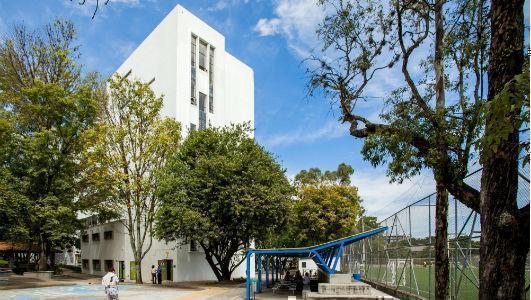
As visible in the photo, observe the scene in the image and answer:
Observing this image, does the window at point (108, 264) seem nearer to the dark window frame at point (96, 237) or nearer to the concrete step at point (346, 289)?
the dark window frame at point (96, 237)

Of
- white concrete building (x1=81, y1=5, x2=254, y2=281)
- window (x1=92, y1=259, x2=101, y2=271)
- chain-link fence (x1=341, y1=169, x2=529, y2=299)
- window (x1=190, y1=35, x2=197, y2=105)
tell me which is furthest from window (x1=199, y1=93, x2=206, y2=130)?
window (x1=92, y1=259, x2=101, y2=271)

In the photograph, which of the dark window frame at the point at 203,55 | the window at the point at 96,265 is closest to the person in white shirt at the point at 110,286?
the dark window frame at the point at 203,55

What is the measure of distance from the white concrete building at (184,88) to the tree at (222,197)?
4.68 metres

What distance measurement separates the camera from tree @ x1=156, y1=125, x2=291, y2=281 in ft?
101

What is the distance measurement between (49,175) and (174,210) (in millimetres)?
10927

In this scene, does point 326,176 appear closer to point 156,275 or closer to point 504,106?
point 156,275

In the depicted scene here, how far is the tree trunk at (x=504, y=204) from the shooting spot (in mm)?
5312

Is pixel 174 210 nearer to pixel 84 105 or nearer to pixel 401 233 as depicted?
pixel 84 105

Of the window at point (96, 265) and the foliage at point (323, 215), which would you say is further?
the window at point (96, 265)

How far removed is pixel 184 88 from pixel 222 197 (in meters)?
12.9

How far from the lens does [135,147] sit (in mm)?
37062

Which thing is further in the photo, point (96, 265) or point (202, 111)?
point (96, 265)

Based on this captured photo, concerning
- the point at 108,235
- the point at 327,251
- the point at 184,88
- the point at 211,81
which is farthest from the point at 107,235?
the point at 327,251

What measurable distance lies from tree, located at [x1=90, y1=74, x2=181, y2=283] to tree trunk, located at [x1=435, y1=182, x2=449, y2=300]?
26579 mm
